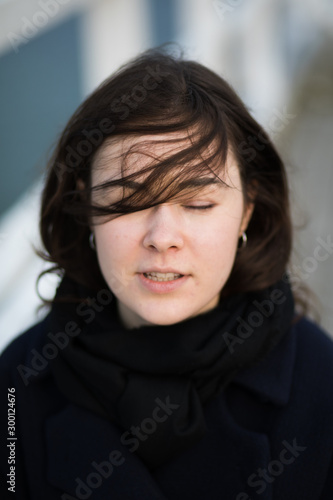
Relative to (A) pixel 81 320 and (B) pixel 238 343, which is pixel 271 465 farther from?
(A) pixel 81 320

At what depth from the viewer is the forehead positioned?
1522 millimetres

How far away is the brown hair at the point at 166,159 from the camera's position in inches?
60.7

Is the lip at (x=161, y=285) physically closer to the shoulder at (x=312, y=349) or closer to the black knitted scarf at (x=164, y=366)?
the black knitted scarf at (x=164, y=366)

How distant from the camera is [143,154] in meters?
1.52

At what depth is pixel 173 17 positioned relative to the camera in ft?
16.1

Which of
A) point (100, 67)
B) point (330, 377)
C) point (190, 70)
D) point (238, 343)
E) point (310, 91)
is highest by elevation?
point (190, 70)

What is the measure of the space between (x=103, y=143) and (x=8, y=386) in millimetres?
969

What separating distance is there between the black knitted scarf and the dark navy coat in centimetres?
6

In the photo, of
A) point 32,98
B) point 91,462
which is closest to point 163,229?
point 91,462

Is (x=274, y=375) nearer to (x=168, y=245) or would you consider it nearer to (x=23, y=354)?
(x=168, y=245)

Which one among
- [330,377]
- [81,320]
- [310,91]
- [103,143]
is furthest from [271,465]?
[310,91]

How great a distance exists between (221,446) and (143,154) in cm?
96

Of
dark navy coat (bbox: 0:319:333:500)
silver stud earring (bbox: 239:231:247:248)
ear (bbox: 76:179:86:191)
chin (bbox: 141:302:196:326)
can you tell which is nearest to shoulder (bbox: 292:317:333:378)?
dark navy coat (bbox: 0:319:333:500)

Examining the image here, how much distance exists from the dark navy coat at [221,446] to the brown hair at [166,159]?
329mm
